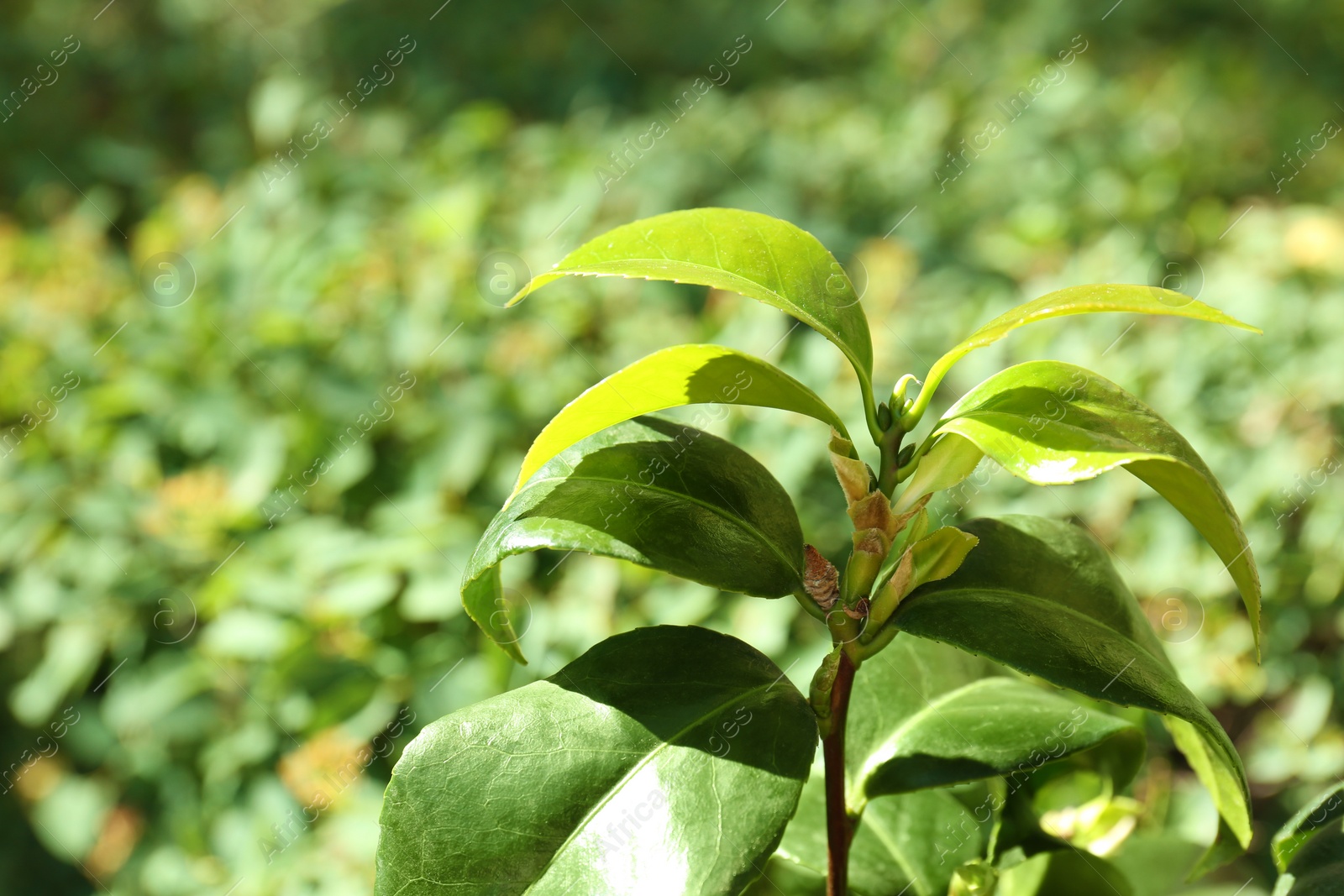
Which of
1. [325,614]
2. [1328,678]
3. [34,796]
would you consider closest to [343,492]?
[325,614]

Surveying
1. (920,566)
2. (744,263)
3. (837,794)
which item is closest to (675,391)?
(744,263)

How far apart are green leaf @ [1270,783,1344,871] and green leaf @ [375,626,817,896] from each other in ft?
1.27

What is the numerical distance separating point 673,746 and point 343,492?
1938 millimetres

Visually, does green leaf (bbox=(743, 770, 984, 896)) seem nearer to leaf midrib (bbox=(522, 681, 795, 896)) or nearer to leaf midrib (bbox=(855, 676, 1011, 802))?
leaf midrib (bbox=(855, 676, 1011, 802))

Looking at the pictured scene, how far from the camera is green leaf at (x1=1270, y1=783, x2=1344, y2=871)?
0.76 meters

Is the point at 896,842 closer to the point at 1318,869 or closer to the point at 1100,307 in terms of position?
the point at 1318,869

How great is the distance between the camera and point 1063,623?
2.23 feet

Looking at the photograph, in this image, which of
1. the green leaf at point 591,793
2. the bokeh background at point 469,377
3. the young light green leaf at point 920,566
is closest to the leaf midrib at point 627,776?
the green leaf at point 591,793

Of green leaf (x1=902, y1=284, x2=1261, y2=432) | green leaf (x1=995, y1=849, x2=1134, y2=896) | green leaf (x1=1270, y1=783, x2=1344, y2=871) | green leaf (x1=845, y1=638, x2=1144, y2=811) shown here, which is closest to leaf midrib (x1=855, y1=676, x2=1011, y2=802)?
green leaf (x1=845, y1=638, x2=1144, y2=811)

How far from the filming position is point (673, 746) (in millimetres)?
654

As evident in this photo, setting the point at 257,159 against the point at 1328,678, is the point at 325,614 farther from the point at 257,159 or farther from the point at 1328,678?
the point at 257,159

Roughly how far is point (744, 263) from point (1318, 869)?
55cm

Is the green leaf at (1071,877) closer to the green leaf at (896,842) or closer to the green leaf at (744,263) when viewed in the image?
the green leaf at (896,842)

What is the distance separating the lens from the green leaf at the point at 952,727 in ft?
2.56
